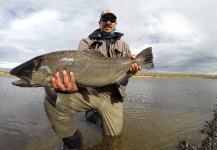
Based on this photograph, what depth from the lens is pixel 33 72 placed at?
173 inches

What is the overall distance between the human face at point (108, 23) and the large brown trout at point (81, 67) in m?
1.15

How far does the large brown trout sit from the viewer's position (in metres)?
4.40

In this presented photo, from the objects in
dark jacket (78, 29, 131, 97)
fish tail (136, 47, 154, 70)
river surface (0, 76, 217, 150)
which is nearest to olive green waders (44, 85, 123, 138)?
dark jacket (78, 29, 131, 97)

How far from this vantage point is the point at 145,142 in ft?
18.5

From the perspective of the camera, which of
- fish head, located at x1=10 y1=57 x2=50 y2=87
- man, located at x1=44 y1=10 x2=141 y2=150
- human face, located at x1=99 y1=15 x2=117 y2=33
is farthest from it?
human face, located at x1=99 y1=15 x2=117 y2=33

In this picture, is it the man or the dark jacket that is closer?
the man

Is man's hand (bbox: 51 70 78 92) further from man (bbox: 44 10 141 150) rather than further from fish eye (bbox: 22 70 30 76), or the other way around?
fish eye (bbox: 22 70 30 76)

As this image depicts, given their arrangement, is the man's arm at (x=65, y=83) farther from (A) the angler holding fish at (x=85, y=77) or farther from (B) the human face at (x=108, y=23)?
(B) the human face at (x=108, y=23)

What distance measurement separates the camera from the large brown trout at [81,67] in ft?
14.4

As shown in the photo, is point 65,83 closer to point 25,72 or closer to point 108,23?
point 25,72

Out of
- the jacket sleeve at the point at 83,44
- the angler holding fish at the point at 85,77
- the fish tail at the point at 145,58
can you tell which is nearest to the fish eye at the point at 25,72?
the angler holding fish at the point at 85,77

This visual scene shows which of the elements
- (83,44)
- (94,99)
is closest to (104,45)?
(83,44)

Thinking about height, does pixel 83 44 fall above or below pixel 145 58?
above

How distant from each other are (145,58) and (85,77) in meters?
1.47
